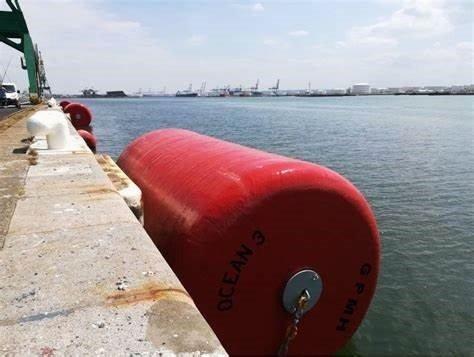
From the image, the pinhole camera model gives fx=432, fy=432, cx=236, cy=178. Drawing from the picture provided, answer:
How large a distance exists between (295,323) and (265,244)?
2.39 ft

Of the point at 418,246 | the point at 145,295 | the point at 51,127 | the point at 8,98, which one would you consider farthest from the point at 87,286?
the point at 8,98

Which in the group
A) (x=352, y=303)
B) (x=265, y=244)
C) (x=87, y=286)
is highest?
(x=87, y=286)

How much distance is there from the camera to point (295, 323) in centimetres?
360

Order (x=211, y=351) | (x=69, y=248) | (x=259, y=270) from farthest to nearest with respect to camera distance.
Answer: (x=259, y=270) → (x=69, y=248) → (x=211, y=351)

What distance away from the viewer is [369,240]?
396 centimetres

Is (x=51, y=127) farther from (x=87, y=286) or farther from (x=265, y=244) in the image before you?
(x=87, y=286)

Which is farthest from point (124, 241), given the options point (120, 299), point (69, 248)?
point (120, 299)

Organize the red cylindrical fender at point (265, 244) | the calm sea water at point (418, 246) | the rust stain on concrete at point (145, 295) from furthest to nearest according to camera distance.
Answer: the calm sea water at point (418, 246)
the red cylindrical fender at point (265, 244)
the rust stain on concrete at point (145, 295)

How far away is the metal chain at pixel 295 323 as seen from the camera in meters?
3.64

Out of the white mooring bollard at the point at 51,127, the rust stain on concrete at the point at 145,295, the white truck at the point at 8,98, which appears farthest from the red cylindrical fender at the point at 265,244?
the white truck at the point at 8,98

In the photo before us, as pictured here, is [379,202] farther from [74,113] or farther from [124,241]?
[74,113]

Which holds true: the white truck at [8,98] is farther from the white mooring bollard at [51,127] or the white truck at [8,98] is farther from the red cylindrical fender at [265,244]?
the red cylindrical fender at [265,244]

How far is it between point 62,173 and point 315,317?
10.4 ft

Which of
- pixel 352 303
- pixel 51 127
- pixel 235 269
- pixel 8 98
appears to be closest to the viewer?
pixel 235 269
